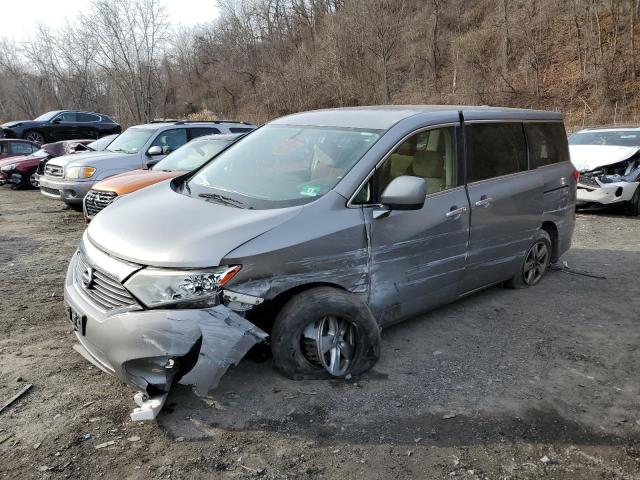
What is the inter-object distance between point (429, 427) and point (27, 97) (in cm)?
5705

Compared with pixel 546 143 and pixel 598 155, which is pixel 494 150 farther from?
pixel 598 155

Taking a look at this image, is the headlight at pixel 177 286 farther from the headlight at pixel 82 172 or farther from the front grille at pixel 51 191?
the front grille at pixel 51 191

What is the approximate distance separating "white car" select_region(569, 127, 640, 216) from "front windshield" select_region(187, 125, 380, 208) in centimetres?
716

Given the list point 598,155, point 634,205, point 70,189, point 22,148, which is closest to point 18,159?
point 22,148

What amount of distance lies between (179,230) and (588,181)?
340 inches

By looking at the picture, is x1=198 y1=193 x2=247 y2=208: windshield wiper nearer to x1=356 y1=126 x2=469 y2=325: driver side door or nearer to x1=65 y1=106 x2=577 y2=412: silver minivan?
x1=65 y1=106 x2=577 y2=412: silver minivan

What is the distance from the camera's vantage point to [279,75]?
4056cm

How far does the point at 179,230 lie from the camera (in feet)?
10.5

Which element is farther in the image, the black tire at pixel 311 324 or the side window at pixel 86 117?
the side window at pixel 86 117

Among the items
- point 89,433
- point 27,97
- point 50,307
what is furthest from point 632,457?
point 27,97

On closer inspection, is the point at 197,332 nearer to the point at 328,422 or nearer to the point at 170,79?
the point at 328,422

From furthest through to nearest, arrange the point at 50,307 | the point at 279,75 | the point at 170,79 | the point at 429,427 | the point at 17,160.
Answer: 1. the point at 170,79
2. the point at 279,75
3. the point at 17,160
4. the point at 50,307
5. the point at 429,427

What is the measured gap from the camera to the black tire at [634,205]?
9.41m

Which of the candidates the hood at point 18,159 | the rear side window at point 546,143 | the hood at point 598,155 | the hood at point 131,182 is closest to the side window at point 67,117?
the hood at point 18,159
